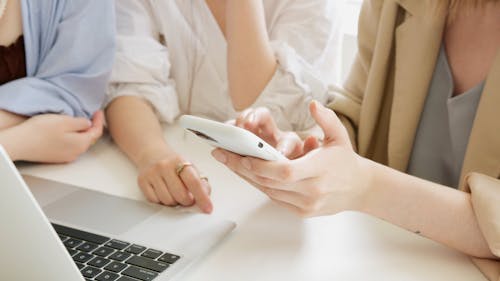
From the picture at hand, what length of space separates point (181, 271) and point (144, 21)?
0.57m

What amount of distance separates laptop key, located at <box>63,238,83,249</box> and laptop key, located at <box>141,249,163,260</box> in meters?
0.08

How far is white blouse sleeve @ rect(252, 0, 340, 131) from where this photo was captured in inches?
37.9

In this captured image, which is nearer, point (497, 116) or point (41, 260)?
point (41, 260)

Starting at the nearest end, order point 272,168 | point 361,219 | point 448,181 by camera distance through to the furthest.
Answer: point 272,168 < point 361,219 < point 448,181

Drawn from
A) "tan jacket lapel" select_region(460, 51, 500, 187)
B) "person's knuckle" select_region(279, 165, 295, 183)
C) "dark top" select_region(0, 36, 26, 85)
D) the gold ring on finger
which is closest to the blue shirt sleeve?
"dark top" select_region(0, 36, 26, 85)

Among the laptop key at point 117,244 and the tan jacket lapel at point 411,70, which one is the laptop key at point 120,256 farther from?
the tan jacket lapel at point 411,70

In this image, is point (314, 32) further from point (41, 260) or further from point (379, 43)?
point (41, 260)

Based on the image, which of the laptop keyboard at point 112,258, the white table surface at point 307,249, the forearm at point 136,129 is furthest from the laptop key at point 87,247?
the forearm at point 136,129

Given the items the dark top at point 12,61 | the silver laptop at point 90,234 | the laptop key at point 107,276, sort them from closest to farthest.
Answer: the silver laptop at point 90,234 < the laptop key at point 107,276 < the dark top at point 12,61

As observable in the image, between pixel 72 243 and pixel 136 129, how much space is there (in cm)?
30

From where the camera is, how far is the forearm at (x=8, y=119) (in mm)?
864

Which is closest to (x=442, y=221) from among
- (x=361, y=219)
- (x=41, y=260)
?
(x=361, y=219)

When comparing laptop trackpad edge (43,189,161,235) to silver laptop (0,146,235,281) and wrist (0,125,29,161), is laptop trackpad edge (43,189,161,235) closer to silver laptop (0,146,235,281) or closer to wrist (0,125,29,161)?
silver laptop (0,146,235,281)

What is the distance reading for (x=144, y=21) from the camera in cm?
103
